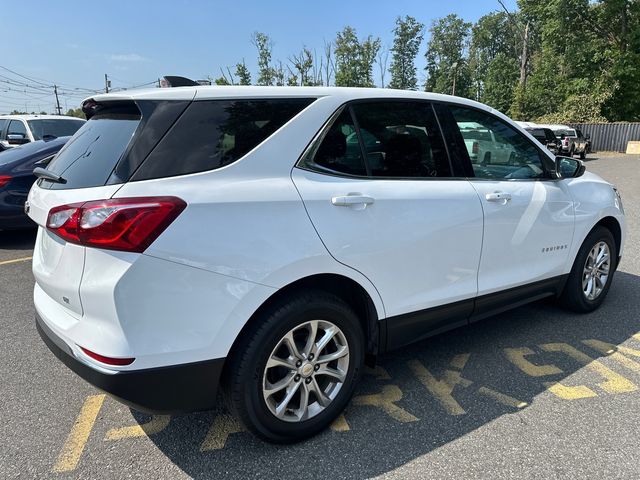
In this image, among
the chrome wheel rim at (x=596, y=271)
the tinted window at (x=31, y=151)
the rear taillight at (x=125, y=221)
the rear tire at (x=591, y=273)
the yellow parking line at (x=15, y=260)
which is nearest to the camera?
the rear taillight at (x=125, y=221)

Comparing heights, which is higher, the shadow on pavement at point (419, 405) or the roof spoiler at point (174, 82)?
the roof spoiler at point (174, 82)

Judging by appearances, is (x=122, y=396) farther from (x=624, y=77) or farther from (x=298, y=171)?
(x=624, y=77)

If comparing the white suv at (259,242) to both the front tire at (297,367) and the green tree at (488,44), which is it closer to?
the front tire at (297,367)

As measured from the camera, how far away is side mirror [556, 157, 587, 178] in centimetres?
376

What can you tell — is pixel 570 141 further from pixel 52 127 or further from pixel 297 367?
pixel 297 367

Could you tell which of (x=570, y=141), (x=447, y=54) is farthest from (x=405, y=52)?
(x=570, y=141)

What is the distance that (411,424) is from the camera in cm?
262

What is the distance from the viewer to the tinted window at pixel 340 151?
7.90 feet

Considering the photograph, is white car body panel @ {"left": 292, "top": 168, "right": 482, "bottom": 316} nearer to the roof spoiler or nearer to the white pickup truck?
the roof spoiler

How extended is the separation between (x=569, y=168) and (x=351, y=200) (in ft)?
7.80

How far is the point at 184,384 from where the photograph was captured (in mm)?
2053

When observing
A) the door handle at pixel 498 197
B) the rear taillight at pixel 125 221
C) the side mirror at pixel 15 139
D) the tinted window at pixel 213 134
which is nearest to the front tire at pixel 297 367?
the rear taillight at pixel 125 221

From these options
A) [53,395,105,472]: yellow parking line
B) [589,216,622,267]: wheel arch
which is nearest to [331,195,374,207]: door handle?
[53,395,105,472]: yellow parking line

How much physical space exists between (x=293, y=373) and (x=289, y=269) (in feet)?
1.84
